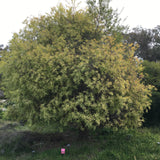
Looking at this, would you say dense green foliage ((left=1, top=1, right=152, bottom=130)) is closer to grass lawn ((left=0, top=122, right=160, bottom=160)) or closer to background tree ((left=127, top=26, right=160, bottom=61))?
grass lawn ((left=0, top=122, right=160, bottom=160))

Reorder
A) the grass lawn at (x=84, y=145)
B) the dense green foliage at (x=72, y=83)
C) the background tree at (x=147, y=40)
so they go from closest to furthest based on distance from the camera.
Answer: the dense green foliage at (x=72, y=83), the grass lawn at (x=84, y=145), the background tree at (x=147, y=40)

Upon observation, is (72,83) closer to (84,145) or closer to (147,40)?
(84,145)

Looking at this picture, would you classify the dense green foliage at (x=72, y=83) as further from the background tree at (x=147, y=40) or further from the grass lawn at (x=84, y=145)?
the background tree at (x=147, y=40)

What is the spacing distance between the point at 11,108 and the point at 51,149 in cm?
152

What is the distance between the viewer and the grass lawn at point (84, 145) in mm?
3943

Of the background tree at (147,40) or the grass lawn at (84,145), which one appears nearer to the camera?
the grass lawn at (84,145)

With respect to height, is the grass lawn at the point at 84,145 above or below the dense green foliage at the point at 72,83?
below

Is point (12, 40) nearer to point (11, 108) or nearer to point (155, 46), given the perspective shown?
point (11, 108)

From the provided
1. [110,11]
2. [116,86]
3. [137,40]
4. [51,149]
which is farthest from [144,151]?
[137,40]

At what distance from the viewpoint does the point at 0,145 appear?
4.78 m

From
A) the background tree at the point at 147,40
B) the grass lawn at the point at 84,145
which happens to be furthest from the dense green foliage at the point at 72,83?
the background tree at the point at 147,40

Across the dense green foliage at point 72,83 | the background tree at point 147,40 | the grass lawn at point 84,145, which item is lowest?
the grass lawn at point 84,145

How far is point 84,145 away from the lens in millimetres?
4488

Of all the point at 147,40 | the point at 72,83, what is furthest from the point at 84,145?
the point at 147,40
